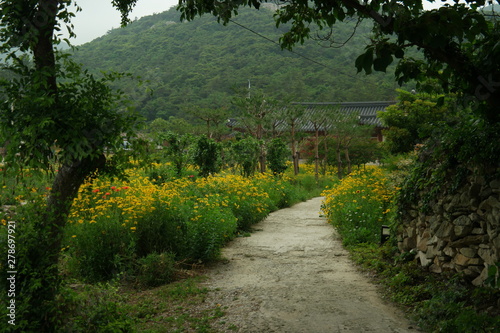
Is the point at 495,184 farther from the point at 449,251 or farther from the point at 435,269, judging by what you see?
the point at 435,269

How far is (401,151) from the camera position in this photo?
11234mm

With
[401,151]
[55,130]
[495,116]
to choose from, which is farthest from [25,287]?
[401,151]

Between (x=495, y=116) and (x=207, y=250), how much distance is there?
397 cm

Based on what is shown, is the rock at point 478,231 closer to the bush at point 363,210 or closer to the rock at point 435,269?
the rock at point 435,269

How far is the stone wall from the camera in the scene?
3736mm

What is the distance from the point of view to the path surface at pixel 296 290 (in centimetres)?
388

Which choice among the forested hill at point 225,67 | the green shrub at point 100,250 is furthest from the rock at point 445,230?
the forested hill at point 225,67

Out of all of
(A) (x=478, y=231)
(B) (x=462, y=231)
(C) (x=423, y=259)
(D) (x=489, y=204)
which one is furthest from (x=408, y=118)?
(D) (x=489, y=204)

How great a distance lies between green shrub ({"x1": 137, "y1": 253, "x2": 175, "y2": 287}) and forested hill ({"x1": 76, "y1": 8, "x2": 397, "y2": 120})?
69.8 feet

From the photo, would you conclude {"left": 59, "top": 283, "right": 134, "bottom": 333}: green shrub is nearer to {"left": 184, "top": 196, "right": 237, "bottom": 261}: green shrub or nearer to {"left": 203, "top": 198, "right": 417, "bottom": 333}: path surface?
{"left": 203, "top": 198, "right": 417, "bottom": 333}: path surface

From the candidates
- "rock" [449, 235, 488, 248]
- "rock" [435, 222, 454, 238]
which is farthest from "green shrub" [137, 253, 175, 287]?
"rock" [449, 235, 488, 248]

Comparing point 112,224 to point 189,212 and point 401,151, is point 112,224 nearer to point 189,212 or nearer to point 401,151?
point 189,212

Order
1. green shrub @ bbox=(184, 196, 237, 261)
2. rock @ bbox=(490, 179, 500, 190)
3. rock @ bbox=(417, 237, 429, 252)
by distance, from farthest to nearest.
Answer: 1. green shrub @ bbox=(184, 196, 237, 261)
2. rock @ bbox=(417, 237, 429, 252)
3. rock @ bbox=(490, 179, 500, 190)

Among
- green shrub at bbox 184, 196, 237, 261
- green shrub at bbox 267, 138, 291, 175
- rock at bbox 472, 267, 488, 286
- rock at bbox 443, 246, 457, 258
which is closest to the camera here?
rock at bbox 472, 267, 488, 286
